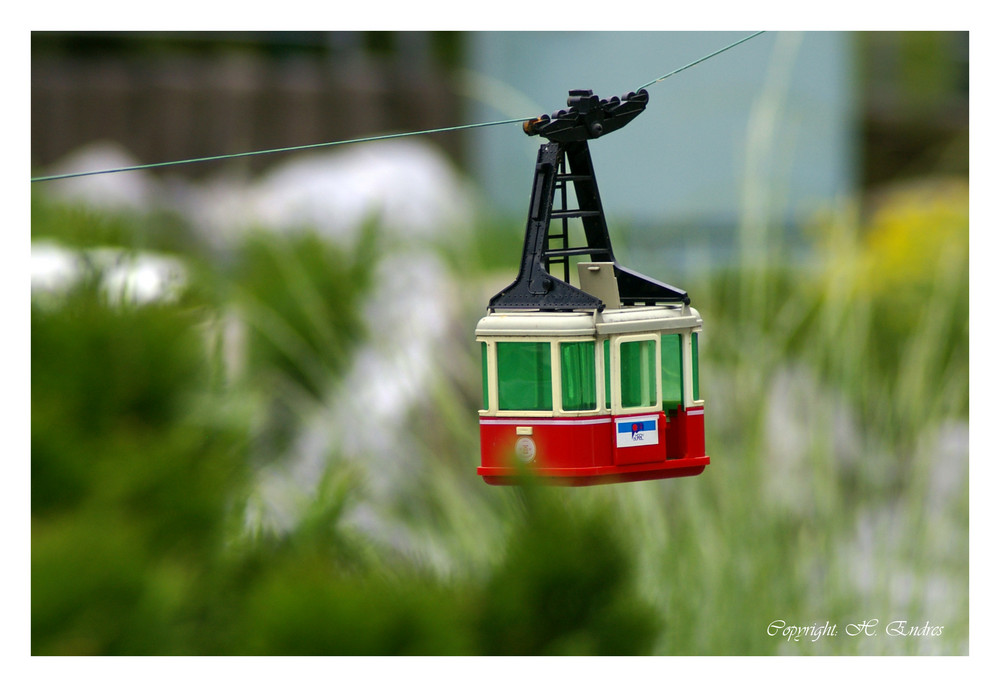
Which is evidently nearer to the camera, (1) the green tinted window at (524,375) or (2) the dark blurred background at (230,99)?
(1) the green tinted window at (524,375)

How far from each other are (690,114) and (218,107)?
2649mm

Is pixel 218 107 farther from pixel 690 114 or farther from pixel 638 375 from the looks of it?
pixel 638 375

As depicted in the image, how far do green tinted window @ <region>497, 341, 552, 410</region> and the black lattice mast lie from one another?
33mm

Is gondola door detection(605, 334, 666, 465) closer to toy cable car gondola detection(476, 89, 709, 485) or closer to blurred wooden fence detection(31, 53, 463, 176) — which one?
toy cable car gondola detection(476, 89, 709, 485)

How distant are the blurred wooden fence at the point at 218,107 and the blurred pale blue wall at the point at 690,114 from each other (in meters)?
0.77

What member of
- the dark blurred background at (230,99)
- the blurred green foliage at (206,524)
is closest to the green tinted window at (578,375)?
the blurred green foliage at (206,524)

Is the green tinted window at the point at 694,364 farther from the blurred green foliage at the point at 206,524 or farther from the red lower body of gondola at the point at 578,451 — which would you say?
the blurred green foliage at the point at 206,524

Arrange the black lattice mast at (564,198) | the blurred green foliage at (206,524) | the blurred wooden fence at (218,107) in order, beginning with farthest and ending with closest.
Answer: the blurred wooden fence at (218,107)
the blurred green foliage at (206,524)
the black lattice mast at (564,198)

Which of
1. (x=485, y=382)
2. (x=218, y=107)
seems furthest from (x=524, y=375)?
(x=218, y=107)

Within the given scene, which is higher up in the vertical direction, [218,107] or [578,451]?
[218,107]

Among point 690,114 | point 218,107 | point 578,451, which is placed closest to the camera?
point 578,451

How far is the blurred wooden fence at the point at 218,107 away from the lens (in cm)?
441

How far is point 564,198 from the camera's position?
2.52 feet

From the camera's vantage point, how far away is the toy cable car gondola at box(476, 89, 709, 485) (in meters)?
0.72
